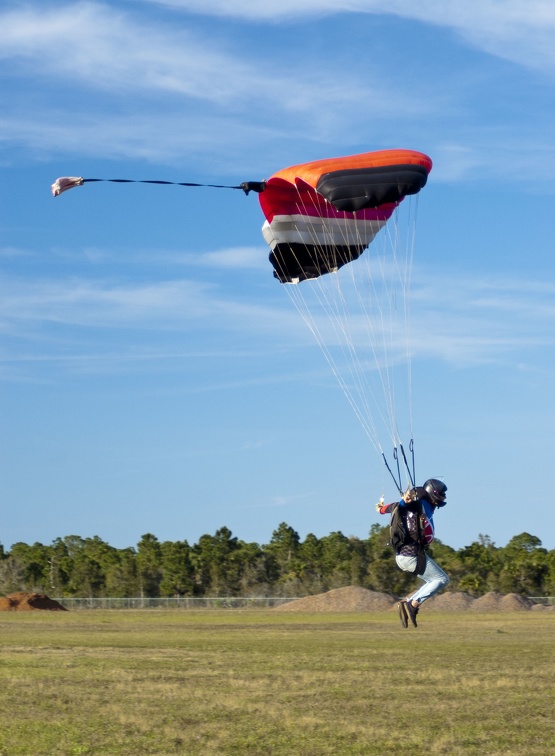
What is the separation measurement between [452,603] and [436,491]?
218 ft

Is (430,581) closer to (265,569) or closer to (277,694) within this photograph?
(277,694)

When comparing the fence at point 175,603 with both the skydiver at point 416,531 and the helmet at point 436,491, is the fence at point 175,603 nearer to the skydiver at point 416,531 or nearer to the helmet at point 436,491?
the skydiver at point 416,531

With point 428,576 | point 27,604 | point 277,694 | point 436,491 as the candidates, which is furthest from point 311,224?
point 27,604

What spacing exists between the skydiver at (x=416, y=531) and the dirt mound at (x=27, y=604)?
220 feet

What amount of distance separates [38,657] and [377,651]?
1152cm

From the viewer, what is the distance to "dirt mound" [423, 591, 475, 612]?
76.9m

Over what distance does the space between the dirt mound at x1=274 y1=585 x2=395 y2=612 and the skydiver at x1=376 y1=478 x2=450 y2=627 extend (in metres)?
63.7

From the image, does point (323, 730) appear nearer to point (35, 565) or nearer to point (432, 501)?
point (432, 501)

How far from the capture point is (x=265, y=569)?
103562 millimetres

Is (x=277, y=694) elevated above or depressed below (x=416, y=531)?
below

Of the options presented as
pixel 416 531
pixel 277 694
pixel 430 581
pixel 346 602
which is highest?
pixel 346 602

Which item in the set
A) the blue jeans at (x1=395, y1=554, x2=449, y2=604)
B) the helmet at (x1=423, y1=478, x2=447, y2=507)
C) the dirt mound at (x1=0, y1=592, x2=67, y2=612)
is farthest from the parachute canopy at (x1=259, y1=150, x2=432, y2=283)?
the dirt mound at (x1=0, y1=592, x2=67, y2=612)

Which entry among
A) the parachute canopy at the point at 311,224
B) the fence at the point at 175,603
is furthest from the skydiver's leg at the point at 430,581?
the fence at the point at 175,603

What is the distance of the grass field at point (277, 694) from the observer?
63.8 feet
